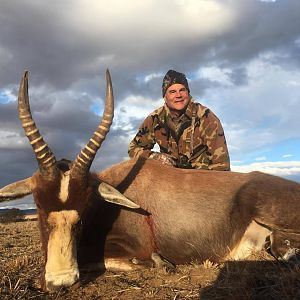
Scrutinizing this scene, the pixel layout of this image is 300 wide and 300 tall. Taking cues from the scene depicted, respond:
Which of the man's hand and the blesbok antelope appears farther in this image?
the man's hand

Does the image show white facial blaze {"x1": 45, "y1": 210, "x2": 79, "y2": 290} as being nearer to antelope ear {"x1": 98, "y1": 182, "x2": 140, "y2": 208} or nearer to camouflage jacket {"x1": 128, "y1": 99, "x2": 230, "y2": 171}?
antelope ear {"x1": 98, "y1": 182, "x2": 140, "y2": 208}

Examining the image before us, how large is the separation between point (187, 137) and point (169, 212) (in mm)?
2842

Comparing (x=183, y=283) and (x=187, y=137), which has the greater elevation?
(x=187, y=137)

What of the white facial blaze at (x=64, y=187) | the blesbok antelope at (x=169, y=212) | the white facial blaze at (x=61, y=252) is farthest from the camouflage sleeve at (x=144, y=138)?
the white facial blaze at (x=61, y=252)

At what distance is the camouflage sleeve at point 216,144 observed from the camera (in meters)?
7.43

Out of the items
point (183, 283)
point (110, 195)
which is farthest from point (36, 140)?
point (183, 283)

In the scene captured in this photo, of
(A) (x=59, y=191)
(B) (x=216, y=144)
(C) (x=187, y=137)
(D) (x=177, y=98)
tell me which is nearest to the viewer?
(A) (x=59, y=191)

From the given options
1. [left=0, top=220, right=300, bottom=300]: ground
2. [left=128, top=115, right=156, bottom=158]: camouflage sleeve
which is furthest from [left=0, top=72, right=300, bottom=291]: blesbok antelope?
[left=128, top=115, right=156, bottom=158]: camouflage sleeve

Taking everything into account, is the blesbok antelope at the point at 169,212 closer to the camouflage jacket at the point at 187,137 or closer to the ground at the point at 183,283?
the ground at the point at 183,283

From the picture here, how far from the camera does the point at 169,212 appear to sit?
17.8 feet

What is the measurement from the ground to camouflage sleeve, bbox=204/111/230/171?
2522mm

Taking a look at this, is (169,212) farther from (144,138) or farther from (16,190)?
(144,138)

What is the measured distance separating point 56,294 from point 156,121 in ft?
15.3

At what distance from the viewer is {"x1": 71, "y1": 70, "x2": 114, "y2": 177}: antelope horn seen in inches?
182
